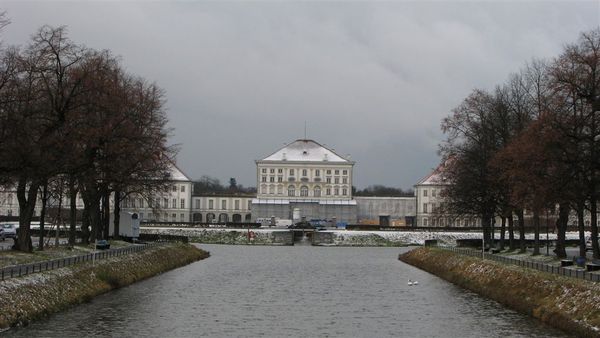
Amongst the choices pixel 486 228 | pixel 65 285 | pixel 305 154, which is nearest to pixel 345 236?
pixel 486 228

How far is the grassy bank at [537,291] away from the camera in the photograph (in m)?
28.0

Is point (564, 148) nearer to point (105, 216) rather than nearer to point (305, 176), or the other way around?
point (105, 216)

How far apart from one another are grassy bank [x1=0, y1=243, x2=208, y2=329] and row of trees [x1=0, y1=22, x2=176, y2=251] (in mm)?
5569

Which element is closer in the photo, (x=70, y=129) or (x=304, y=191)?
(x=70, y=129)

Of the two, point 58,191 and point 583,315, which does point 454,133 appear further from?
point 583,315

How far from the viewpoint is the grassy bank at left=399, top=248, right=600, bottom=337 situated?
2802 centimetres

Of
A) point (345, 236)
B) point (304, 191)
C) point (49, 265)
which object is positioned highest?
point (304, 191)

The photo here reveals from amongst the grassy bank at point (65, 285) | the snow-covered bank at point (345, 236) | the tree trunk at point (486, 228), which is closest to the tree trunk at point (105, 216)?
the grassy bank at point (65, 285)

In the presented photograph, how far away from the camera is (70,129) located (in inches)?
1750

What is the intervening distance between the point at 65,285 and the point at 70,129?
1228 cm

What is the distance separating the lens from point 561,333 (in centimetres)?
2806

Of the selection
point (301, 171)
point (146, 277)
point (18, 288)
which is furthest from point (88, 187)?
point (301, 171)

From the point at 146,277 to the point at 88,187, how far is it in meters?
7.99

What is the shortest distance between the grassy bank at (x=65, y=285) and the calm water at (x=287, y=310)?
24.0 inches
